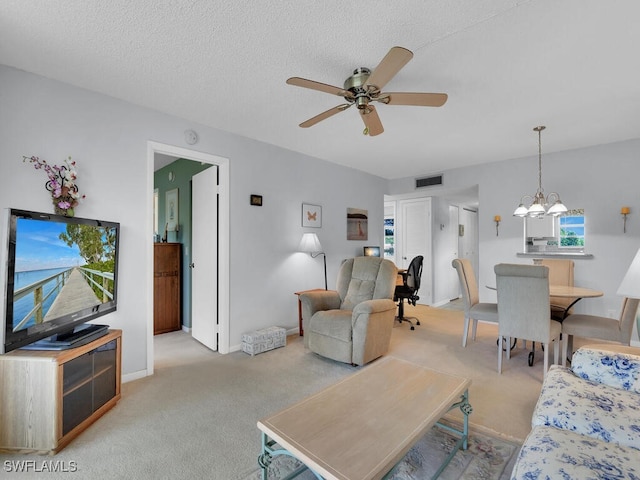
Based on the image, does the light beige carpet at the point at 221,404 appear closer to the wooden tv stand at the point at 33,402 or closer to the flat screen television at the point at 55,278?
the wooden tv stand at the point at 33,402

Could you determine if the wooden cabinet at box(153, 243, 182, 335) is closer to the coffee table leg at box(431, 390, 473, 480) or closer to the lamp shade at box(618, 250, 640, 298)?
the coffee table leg at box(431, 390, 473, 480)

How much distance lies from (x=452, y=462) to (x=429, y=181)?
4557mm

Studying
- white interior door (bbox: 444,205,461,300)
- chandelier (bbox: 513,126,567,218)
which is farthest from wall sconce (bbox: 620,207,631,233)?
white interior door (bbox: 444,205,461,300)

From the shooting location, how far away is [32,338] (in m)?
1.81

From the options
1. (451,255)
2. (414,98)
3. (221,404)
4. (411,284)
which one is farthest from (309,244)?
(451,255)

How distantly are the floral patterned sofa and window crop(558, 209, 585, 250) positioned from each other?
2709mm

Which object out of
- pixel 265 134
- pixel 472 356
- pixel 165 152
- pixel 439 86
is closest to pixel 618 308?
pixel 472 356

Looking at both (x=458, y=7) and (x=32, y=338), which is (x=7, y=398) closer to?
(x=32, y=338)

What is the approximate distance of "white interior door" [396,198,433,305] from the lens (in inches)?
236

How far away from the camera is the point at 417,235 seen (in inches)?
244

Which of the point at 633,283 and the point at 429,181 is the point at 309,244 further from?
the point at 633,283

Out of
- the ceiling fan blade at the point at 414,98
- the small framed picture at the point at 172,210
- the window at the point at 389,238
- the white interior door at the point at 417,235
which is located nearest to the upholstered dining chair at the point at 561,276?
the white interior door at the point at 417,235

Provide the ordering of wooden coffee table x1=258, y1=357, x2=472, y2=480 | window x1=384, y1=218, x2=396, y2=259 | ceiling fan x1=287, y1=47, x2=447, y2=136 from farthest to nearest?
window x1=384, y1=218, x2=396, y2=259, ceiling fan x1=287, y1=47, x2=447, y2=136, wooden coffee table x1=258, y1=357, x2=472, y2=480

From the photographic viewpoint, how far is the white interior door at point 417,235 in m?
6.00
